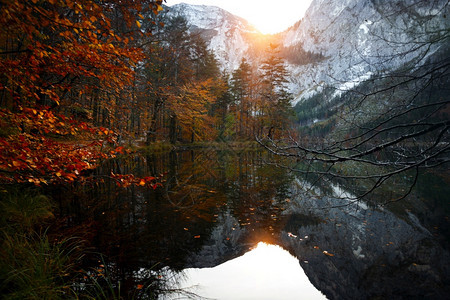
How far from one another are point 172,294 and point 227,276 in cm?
114

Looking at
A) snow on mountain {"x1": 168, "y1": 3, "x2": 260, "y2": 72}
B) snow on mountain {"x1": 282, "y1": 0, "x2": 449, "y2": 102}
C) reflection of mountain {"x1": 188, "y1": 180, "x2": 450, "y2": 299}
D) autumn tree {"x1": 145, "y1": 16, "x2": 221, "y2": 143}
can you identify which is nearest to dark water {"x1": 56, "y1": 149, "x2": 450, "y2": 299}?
reflection of mountain {"x1": 188, "y1": 180, "x2": 450, "y2": 299}

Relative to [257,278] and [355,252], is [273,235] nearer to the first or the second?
[257,278]

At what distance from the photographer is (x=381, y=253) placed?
435cm

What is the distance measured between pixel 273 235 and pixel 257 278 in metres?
1.30

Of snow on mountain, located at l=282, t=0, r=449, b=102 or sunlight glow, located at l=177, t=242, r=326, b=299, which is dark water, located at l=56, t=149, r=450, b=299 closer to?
sunlight glow, located at l=177, t=242, r=326, b=299

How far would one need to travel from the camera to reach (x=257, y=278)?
3.82m

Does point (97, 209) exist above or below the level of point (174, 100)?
below

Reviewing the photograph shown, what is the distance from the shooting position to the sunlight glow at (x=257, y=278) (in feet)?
11.1

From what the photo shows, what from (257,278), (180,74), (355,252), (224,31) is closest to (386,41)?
(355,252)

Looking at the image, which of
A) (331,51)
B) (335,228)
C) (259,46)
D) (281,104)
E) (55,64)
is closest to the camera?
(55,64)

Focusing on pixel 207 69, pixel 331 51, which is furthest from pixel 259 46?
pixel 207 69

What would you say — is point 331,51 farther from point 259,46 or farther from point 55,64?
point 55,64

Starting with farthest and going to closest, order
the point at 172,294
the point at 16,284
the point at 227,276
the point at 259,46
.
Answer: the point at 259,46
the point at 227,276
the point at 172,294
the point at 16,284

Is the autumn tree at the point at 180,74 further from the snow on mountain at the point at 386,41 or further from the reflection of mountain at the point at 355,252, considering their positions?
the snow on mountain at the point at 386,41
